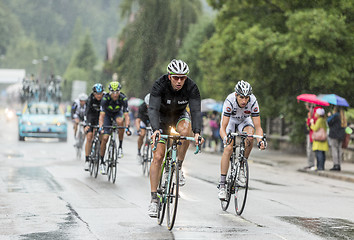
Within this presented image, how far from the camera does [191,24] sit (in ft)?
149

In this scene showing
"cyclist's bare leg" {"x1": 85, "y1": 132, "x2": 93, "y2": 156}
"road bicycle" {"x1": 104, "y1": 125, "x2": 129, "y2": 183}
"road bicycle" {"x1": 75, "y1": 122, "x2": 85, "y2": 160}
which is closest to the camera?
"road bicycle" {"x1": 104, "y1": 125, "x2": 129, "y2": 183}

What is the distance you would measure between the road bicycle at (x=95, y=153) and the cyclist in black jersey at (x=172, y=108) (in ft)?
18.2

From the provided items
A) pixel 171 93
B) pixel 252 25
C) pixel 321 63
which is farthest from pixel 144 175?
pixel 252 25

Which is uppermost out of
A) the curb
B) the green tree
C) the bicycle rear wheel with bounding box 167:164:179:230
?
the green tree

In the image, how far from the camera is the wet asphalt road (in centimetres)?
802

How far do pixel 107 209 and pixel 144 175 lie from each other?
5794 millimetres

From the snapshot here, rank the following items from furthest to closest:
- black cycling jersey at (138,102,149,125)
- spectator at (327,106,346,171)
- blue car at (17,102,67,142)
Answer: blue car at (17,102,67,142)
spectator at (327,106,346,171)
black cycling jersey at (138,102,149,125)

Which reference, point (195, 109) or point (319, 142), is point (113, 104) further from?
point (319, 142)

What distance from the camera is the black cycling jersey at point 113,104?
13859 millimetres

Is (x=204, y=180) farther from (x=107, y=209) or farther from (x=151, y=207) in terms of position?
(x=151, y=207)

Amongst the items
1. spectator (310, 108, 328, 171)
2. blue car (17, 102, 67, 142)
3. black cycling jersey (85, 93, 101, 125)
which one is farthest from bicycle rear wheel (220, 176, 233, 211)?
blue car (17, 102, 67, 142)

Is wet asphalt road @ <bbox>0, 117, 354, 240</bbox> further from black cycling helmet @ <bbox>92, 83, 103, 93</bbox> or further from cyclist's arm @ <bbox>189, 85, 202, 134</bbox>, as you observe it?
black cycling helmet @ <bbox>92, 83, 103, 93</bbox>

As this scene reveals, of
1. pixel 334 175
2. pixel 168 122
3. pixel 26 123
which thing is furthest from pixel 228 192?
pixel 26 123

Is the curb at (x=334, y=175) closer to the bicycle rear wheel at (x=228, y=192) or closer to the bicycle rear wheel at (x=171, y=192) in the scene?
the bicycle rear wheel at (x=228, y=192)
